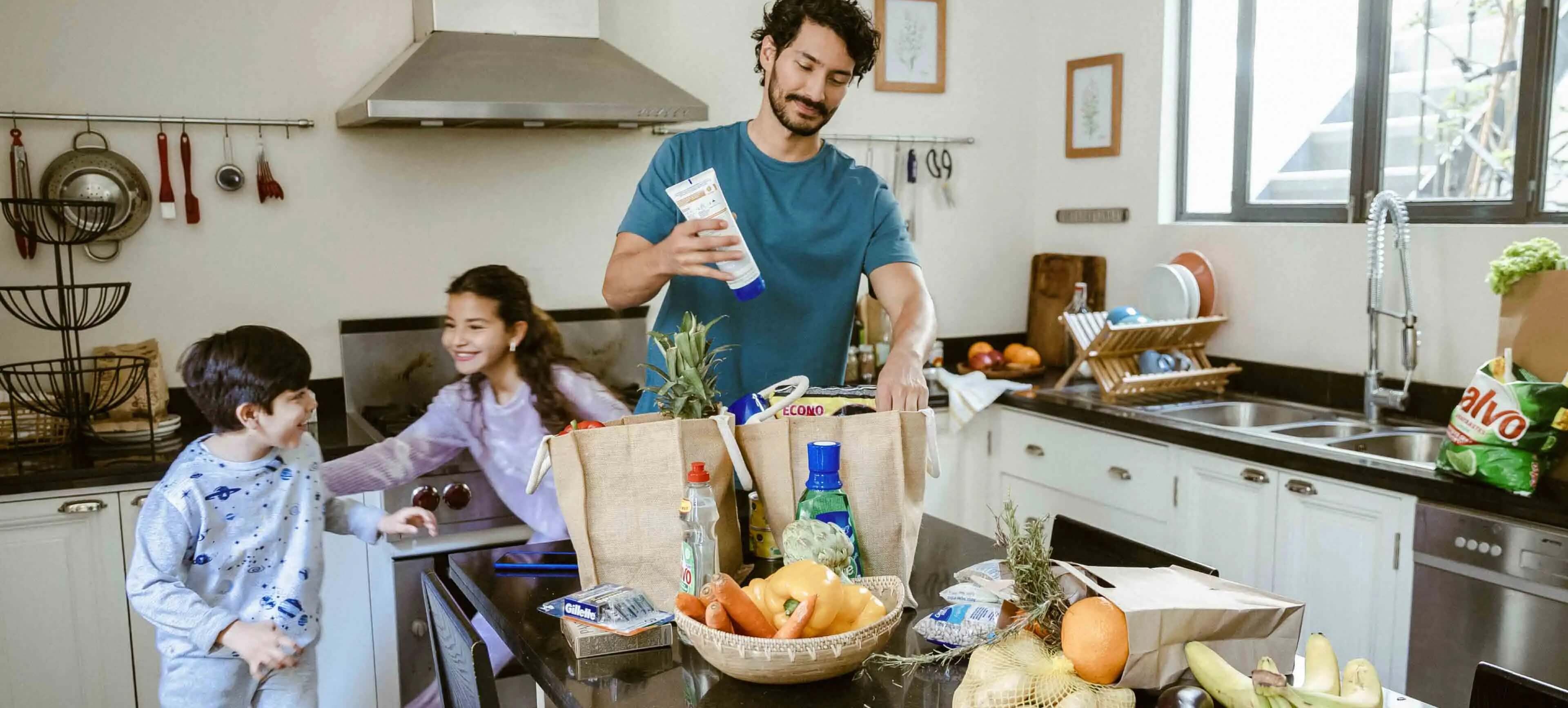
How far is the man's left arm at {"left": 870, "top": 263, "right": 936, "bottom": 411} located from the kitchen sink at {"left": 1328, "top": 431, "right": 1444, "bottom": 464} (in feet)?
4.27

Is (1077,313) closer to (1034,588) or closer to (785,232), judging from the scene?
(785,232)

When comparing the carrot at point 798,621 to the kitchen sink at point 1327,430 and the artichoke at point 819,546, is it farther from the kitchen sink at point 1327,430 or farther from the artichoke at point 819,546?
the kitchen sink at point 1327,430

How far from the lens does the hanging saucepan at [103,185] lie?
2.72 metres

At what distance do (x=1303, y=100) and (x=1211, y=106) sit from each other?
30cm

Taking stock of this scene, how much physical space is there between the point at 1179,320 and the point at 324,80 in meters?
2.36

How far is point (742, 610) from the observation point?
1.18 meters

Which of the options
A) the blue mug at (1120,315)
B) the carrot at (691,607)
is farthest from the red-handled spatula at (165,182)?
the blue mug at (1120,315)

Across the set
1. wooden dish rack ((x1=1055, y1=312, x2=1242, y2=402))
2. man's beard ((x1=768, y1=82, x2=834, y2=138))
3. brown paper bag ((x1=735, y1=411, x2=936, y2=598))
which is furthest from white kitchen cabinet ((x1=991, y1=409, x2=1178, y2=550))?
brown paper bag ((x1=735, y1=411, x2=936, y2=598))

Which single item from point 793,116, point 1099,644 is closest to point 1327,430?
point 793,116

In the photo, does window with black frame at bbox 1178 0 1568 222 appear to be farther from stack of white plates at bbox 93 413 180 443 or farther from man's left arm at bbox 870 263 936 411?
stack of white plates at bbox 93 413 180 443

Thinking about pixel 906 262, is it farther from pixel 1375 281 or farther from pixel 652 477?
pixel 1375 281

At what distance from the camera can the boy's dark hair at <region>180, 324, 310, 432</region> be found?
5.70ft

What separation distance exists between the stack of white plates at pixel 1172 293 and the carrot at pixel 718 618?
2520 millimetres

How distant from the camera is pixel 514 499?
8.98 ft
